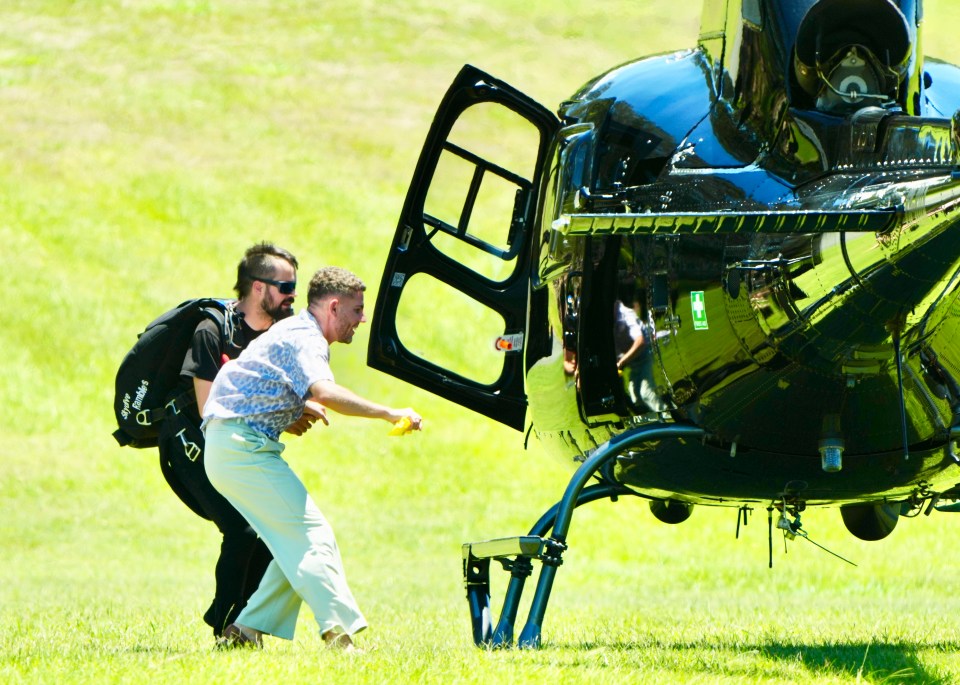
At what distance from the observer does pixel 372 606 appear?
39.5 ft

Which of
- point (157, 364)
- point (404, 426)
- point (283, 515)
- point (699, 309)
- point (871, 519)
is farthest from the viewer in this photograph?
point (871, 519)

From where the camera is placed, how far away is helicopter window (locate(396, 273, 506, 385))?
76.6ft

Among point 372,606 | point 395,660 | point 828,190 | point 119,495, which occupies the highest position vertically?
point 828,190

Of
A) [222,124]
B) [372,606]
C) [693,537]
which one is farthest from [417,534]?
[222,124]

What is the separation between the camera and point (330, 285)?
22.0ft

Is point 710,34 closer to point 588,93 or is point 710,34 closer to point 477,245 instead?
point 588,93

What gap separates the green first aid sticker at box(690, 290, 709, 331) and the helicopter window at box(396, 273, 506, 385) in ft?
56.3

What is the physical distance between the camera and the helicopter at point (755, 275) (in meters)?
5.13

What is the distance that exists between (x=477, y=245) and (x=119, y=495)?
504 inches

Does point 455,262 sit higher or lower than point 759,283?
lower

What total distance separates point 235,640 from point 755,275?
301 cm

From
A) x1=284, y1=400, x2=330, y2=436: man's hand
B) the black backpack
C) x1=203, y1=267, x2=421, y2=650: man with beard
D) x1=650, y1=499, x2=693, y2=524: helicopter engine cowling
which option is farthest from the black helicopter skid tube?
the black backpack

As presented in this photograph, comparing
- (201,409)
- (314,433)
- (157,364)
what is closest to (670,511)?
(201,409)

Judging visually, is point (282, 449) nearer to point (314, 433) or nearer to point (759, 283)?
point (759, 283)
